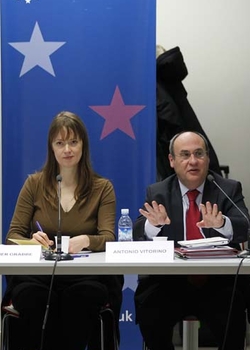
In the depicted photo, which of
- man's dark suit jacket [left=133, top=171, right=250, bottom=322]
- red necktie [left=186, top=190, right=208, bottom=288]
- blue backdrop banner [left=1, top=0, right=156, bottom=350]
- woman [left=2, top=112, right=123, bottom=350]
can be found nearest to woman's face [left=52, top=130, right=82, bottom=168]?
woman [left=2, top=112, right=123, bottom=350]

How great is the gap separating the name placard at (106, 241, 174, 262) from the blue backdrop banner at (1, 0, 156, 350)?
1297 mm

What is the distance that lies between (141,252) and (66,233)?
0.64 metres

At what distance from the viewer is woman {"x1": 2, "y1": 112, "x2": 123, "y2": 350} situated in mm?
2346

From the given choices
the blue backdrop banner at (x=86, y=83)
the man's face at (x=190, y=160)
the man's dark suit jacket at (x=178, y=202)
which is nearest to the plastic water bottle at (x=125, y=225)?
the blue backdrop banner at (x=86, y=83)

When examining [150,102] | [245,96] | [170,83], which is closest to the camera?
[150,102]

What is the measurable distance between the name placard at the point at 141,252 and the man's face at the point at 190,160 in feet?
2.14

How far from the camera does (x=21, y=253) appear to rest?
204cm

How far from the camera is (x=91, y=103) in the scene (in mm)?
3359

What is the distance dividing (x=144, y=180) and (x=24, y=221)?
0.95 metres

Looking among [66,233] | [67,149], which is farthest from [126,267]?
[67,149]

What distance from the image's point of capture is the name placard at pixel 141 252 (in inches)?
79.1

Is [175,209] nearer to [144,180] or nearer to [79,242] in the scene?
[79,242]

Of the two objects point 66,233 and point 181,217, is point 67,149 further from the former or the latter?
point 181,217

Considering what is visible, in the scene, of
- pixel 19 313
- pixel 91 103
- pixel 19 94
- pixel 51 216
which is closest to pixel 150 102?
pixel 91 103
